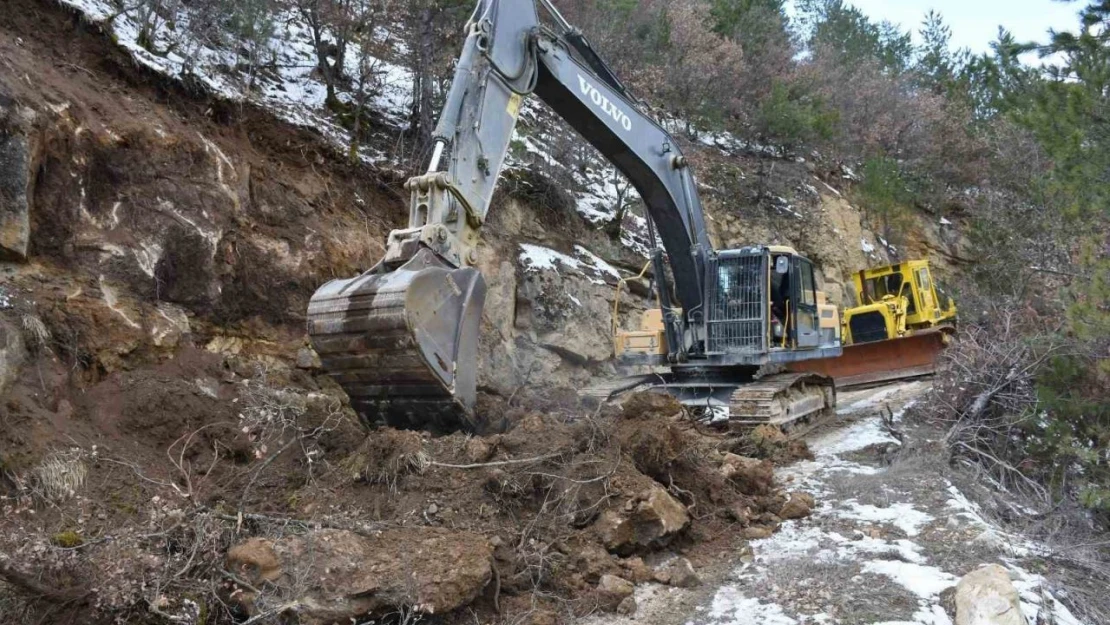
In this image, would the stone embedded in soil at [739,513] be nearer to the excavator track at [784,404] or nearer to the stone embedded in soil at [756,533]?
the stone embedded in soil at [756,533]

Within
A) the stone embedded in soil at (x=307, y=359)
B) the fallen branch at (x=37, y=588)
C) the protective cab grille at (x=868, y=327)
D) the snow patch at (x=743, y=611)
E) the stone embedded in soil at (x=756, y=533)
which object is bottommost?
the snow patch at (x=743, y=611)

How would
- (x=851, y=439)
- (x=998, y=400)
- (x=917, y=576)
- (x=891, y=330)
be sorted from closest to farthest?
1. (x=917, y=576)
2. (x=998, y=400)
3. (x=851, y=439)
4. (x=891, y=330)

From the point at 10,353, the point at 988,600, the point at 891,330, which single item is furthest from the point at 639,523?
the point at 891,330

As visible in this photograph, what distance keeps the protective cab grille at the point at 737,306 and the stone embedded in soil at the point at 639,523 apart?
15.0 feet

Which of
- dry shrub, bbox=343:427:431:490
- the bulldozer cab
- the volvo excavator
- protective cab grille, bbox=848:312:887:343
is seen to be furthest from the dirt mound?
the bulldozer cab

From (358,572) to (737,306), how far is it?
6838 mm

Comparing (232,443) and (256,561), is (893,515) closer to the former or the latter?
(256,561)

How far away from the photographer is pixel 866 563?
565cm

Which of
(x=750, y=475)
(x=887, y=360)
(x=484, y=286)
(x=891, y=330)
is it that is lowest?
(x=750, y=475)

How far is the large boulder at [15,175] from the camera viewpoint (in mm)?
7035

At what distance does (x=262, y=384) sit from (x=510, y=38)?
3.84 m

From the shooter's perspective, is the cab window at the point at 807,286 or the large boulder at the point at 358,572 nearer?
the large boulder at the point at 358,572

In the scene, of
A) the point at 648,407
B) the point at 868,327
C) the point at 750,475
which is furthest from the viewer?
the point at 868,327

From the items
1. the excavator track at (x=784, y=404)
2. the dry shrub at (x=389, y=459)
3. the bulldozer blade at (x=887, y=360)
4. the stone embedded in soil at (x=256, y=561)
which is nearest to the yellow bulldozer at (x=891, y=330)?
the bulldozer blade at (x=887, y=360)
